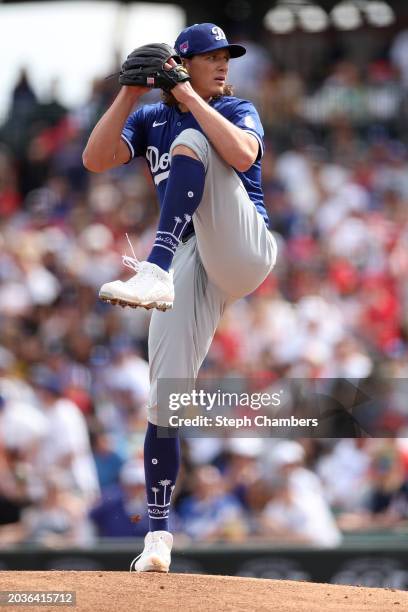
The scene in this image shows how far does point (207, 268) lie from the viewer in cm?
491

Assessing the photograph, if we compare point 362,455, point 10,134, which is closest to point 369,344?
point 362,455

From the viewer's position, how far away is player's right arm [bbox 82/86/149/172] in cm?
487

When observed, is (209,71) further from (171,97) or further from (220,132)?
(220,132)

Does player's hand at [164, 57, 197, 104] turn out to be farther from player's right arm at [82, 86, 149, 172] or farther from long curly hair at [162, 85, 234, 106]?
long curly hair at [162, 85, 234, 106]

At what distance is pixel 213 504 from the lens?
788 cm

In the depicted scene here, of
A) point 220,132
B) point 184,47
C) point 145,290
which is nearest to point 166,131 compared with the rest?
point 184,47

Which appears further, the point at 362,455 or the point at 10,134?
the point at 10,134

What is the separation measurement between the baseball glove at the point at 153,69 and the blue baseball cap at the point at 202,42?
0.46ft

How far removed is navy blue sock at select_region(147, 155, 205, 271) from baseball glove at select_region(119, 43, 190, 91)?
0.96 feet

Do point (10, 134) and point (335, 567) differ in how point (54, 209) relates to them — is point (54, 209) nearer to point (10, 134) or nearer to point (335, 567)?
point (10, 134)

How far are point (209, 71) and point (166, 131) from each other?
1.03 ft

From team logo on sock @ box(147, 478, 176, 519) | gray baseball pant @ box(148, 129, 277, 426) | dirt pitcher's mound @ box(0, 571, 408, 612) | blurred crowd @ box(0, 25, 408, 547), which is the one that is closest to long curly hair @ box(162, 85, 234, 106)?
gray baseball pant @ box(148, 129, 277, 426)

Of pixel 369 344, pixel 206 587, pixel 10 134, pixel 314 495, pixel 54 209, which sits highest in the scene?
pixel 10 134

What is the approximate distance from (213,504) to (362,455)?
1080 mm
